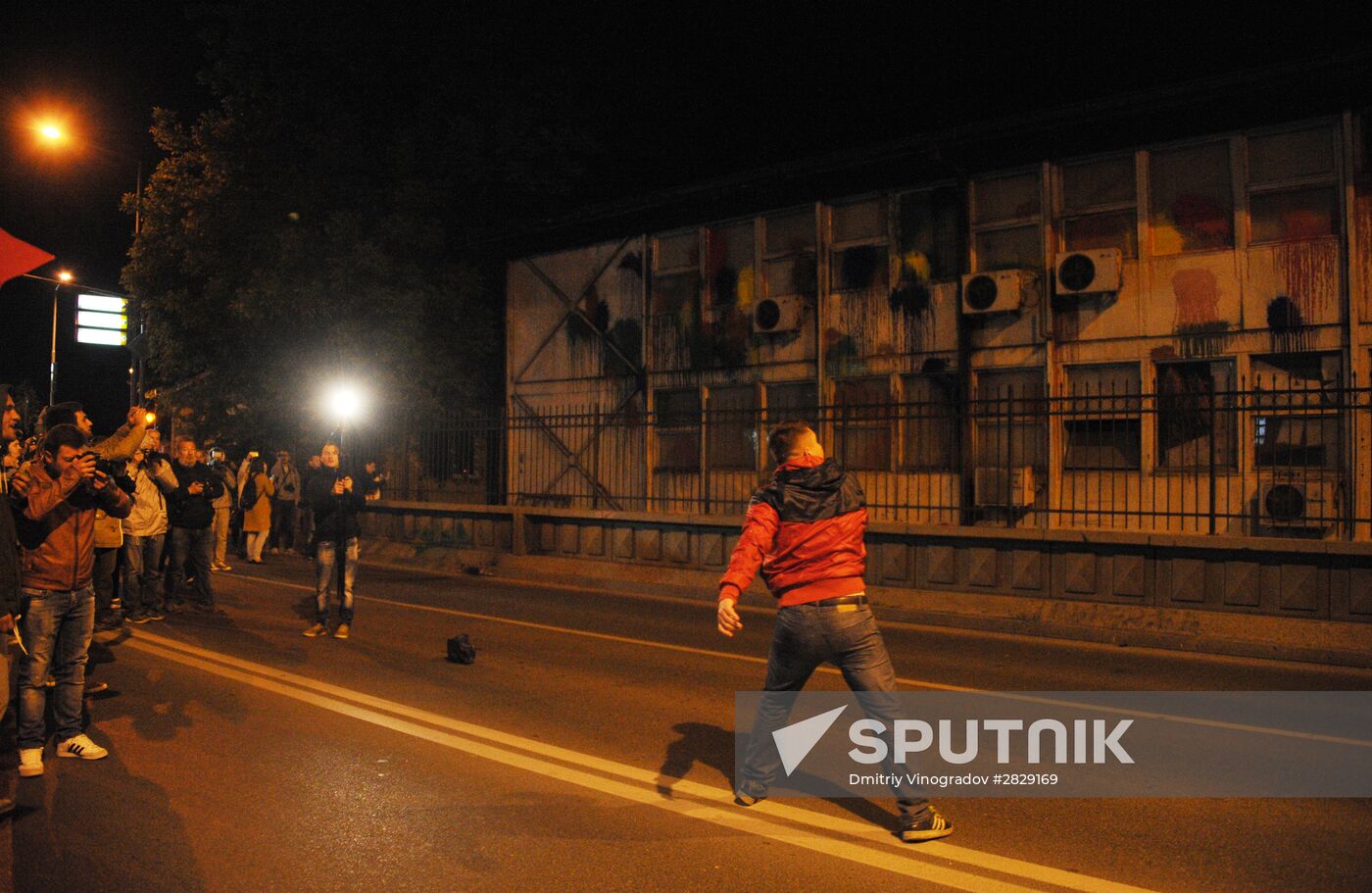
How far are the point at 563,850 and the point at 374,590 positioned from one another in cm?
1062

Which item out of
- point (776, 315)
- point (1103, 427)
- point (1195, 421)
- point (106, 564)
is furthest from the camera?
point (776, 315)

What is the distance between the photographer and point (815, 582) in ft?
16.1

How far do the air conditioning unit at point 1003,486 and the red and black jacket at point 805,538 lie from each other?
11007mm

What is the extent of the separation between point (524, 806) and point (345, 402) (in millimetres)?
16698

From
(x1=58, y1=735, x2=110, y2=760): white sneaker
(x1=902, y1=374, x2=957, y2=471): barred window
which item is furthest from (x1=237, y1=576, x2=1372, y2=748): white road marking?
(x1=902, y1=374, x2=957, y2=471): barred window

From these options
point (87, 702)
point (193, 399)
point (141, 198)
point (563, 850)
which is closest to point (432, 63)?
point (141, 198)

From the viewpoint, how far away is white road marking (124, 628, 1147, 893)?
14.6 feet

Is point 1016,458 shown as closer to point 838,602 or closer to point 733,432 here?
point 733,432

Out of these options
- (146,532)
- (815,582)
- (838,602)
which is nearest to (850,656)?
(838,602)

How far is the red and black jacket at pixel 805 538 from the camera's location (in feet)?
16.1

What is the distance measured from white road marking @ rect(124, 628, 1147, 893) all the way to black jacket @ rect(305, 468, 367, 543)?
230 cm

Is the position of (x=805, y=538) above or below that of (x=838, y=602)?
above

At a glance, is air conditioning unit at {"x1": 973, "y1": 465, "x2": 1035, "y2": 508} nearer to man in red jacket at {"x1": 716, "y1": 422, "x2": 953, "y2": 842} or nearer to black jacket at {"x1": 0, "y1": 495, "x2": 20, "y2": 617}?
man in red jacket at {"x1": 716, "y1": 422, "x2": 953, "y2": 842}

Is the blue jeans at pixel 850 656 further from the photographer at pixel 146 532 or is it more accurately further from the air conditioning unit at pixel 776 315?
the air conditioning unit at pixel 776 315
